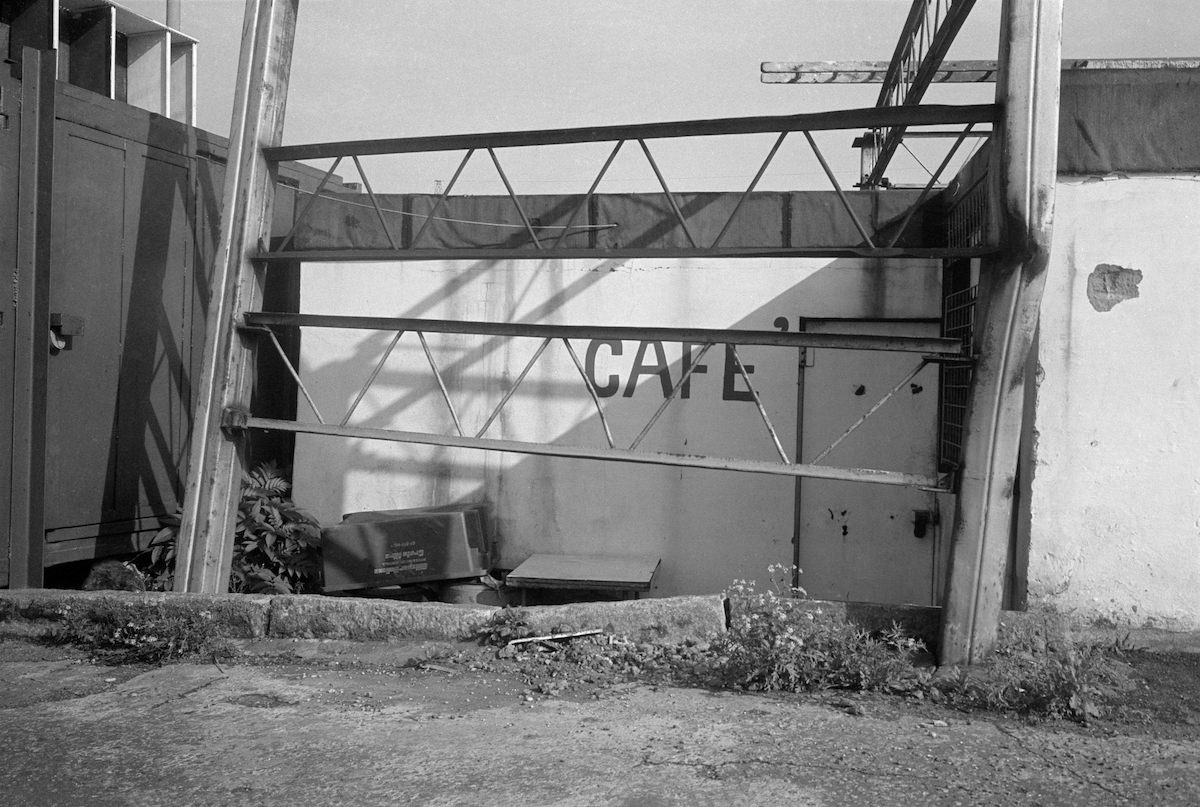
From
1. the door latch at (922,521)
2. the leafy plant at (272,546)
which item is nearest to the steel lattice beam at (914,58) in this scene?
the door latch at (922,521)

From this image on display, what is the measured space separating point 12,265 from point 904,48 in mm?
8360

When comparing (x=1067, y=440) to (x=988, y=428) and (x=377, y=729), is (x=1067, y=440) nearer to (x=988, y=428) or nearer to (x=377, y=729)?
(x=988, y=428)

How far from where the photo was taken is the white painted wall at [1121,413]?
621 centimetres

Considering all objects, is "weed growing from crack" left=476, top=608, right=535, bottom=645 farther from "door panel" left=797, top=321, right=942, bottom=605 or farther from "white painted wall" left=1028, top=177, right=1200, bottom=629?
"white painted wall" left=1028, top=177, right=1200, bottom=629

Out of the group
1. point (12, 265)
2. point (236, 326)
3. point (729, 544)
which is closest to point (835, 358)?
point (729, 544)

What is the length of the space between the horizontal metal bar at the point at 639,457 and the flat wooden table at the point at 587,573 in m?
1.42

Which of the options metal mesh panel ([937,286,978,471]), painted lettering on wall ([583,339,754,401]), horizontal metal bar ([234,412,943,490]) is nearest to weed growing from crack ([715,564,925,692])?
horizontal metal bar ([234,412,943,490])

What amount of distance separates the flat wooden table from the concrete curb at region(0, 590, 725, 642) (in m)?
1.15

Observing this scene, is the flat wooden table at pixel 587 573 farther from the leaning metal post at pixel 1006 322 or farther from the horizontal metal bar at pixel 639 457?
the leaning metal post at pixel 1006 322

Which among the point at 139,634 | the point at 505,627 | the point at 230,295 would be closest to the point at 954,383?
the point at 505,627

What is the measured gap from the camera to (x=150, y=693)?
552 cm

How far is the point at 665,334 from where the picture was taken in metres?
6.64

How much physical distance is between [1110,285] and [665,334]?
294 centimetres

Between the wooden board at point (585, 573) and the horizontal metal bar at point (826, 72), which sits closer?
the wooden board at point (585, 573)
